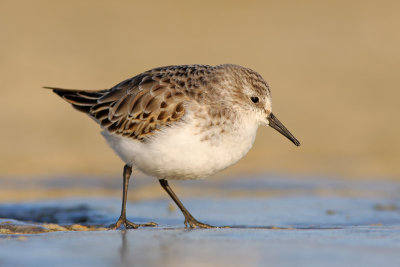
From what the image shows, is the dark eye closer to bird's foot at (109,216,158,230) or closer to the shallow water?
the shallow water

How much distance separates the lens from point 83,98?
27.0 ft

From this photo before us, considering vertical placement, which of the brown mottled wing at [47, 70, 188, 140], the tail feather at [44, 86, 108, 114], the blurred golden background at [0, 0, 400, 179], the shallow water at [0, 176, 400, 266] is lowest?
the shallow water at [0, 176, 400, 266]

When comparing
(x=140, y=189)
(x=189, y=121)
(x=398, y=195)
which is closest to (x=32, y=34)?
(x=140, y=189)

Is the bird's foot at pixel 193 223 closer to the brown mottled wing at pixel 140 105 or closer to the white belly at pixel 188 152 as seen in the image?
the white belly at pixel 188 152

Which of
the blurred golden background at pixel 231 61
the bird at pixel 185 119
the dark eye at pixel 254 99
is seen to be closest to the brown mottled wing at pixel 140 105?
the bird at pixel 185 119

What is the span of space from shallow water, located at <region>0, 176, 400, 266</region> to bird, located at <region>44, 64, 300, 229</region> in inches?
26.0

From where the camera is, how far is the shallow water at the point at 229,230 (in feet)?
16.4

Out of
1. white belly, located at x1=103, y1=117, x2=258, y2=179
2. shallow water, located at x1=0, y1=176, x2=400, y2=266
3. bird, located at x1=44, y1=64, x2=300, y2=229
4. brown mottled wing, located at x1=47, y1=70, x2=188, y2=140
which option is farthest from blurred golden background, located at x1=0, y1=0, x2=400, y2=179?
white belly, located at x1=103, y1=117, x2=258, y2=179

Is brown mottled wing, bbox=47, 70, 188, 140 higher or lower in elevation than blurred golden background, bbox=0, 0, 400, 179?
lower

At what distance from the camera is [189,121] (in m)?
6.97

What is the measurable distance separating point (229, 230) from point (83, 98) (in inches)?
107

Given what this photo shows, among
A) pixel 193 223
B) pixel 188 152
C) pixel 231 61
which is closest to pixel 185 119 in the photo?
pixel 188 152

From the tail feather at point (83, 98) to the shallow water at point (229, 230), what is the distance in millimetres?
1234

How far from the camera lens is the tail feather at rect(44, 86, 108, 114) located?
814 centimetres
